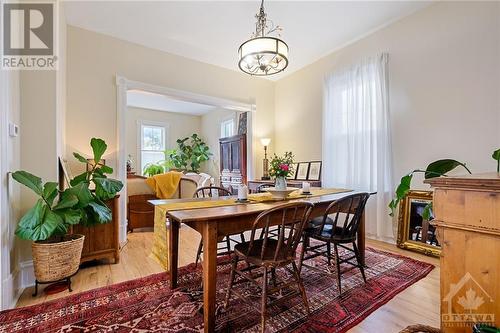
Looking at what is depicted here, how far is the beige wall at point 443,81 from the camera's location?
2.54 m

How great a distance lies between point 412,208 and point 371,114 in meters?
1.38

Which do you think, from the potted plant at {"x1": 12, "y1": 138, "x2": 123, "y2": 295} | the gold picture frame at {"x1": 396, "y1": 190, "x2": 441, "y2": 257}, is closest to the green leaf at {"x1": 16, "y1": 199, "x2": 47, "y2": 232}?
the potted plant at {"x1": 12, "y1": 138, "x2": 123, "y2": 295}

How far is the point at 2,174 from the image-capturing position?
5.75 feet

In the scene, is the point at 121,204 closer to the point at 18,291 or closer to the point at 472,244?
the point at 18,291

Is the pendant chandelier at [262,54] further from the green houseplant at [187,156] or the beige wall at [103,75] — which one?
the green houseplant at [187,156]

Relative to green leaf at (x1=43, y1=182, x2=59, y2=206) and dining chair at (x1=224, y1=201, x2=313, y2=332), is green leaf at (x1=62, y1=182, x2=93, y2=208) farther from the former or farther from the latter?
dining chair at (x1=224, y1=201, x2=313, y2=332)

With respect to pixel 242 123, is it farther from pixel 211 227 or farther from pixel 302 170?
pixel 211 227

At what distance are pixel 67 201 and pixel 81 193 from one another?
0.12 metres

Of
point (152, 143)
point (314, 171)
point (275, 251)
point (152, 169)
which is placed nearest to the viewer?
point (275, 251)

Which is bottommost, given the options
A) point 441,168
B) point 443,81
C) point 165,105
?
point 441,168

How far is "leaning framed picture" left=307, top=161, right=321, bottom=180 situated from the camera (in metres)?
4.32

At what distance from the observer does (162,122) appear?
789cm

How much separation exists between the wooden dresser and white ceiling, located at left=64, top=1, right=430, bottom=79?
291cm

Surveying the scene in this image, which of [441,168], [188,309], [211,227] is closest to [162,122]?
[188,309]
